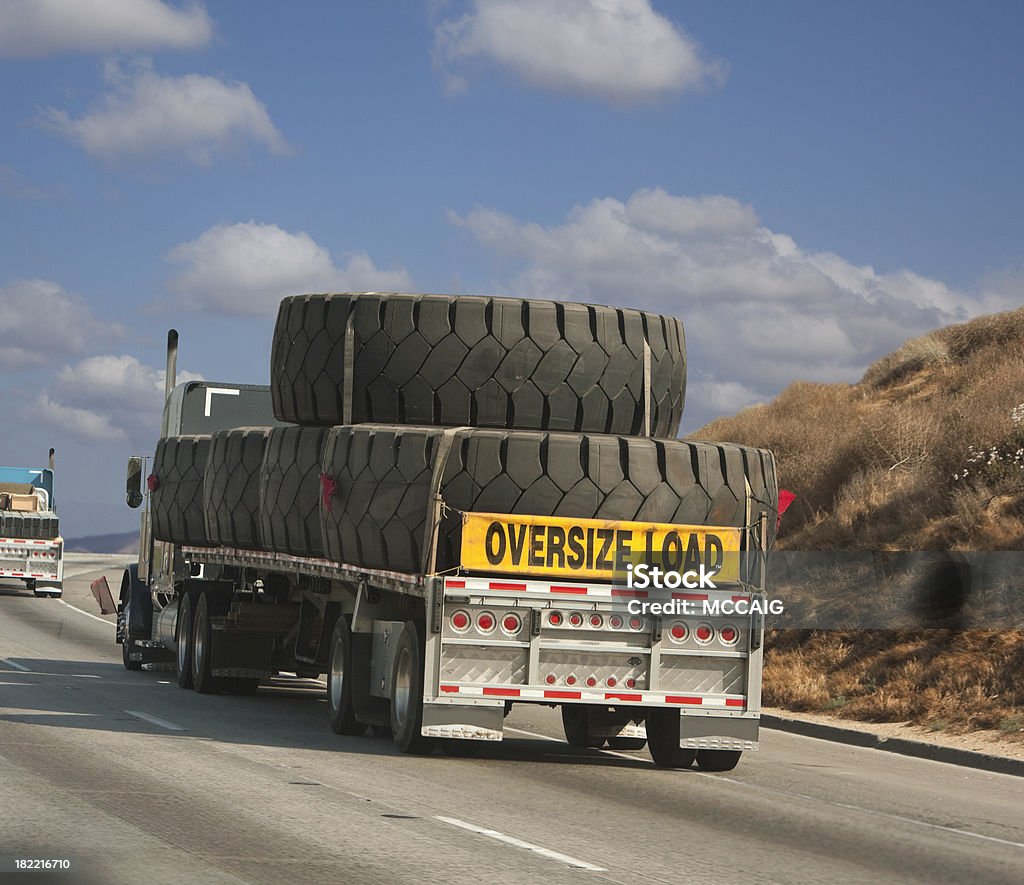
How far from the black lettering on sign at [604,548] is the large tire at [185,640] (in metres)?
8.18

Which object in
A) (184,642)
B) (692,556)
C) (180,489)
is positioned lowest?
(184,642)

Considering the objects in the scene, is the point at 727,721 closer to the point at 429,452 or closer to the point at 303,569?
the point at 429,452

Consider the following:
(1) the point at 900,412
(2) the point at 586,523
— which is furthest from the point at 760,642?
(1) the point at 900,412

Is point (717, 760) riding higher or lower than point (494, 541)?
lower

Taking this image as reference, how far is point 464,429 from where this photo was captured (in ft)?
45.8

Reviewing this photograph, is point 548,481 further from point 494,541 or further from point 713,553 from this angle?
point 713,553

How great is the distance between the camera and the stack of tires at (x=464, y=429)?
13828 mm

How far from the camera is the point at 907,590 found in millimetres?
22469

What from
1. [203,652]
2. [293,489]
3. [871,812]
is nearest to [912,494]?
[203,652]

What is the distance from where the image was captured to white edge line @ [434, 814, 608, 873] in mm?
9086

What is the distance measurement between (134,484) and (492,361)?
973 cm

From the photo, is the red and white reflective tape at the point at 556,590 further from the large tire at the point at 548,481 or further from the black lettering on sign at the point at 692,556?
the large tire at the point at 548,481

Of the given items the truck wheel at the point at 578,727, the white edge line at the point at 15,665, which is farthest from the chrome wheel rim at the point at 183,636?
the truck wheel at the point at 578,727

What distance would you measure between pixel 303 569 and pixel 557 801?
5.57m
